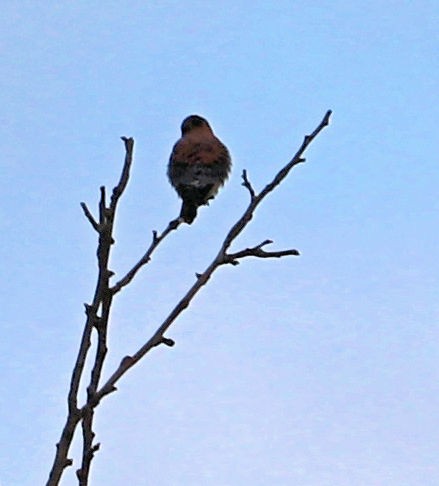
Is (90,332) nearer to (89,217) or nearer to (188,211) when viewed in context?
(89,217)

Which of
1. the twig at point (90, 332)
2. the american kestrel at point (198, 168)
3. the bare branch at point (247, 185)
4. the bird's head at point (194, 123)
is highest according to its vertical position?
the bird's head at point (194, 123)

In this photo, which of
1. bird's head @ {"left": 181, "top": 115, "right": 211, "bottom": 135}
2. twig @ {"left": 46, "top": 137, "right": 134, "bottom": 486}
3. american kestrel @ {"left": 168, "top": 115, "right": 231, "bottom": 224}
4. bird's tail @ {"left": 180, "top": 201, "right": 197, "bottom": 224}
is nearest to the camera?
twig @ {"left": 46, "top": 137, "right": 134, "bottom": 486}

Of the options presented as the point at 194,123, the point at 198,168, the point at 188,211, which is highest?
the point at 194,123

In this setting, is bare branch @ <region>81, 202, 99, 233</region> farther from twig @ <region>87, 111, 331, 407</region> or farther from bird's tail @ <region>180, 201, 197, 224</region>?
bird's tail @ <region>180, 201, 197, 224</region>

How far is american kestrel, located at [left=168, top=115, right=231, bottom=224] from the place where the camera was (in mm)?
3848

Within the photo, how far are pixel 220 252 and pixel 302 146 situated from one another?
1.43ft

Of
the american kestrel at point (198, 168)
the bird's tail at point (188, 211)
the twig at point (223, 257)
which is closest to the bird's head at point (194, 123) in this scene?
the american kestrel at point (198, 168)

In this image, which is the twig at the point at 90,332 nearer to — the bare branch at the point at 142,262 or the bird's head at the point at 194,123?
the bare branch at the point at 142,262

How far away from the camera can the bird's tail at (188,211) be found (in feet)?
12.0

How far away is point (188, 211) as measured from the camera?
3.78 m

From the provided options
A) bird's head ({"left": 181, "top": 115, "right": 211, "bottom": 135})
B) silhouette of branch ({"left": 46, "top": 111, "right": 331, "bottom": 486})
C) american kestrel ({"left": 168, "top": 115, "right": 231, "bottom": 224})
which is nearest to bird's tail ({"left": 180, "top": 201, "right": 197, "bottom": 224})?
american kestrel ({"left": 168, "top": 115, "right": 231, "bottom": 224})

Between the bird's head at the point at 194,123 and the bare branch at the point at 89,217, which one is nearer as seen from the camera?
the bare branch at the point at 89,217

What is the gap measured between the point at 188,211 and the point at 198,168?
18 cm

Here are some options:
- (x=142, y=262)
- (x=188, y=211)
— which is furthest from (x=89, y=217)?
(x=188, y=211)
